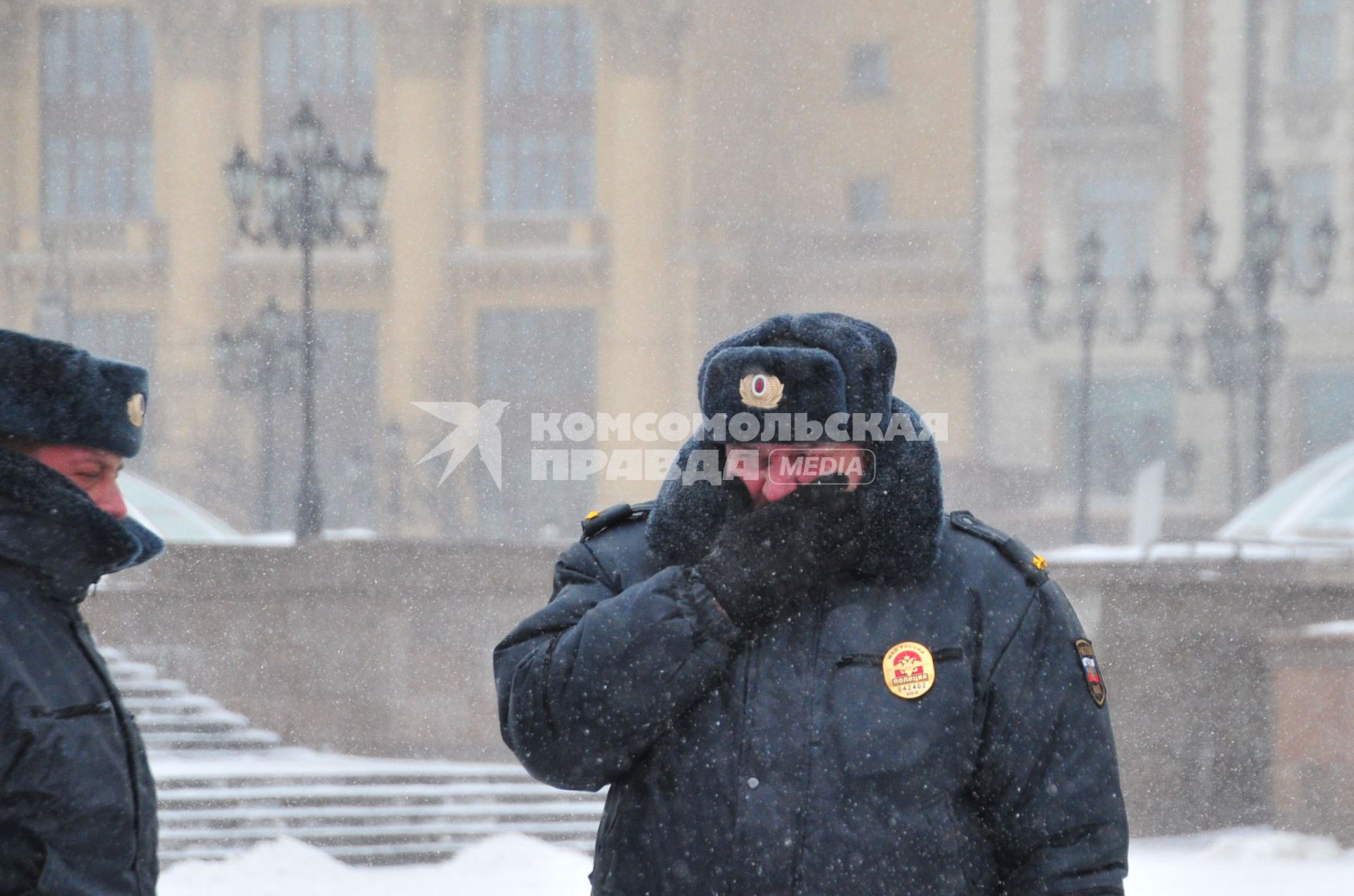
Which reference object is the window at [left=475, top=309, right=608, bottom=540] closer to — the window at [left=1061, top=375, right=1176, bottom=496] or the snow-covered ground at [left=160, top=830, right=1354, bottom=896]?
the window at [left=1061, top=375, right=1176, bottom=496]

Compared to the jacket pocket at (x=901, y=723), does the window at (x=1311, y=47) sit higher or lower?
higher

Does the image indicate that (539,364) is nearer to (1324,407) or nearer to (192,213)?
(192,213)

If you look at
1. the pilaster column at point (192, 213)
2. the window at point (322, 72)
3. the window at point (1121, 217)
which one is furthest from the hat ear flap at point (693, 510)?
the window at point (1121, 217)

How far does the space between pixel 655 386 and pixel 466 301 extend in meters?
2.50

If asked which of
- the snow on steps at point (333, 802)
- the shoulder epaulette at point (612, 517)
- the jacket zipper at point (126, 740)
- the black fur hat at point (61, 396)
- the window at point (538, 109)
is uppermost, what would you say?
the window at point (538, 109)

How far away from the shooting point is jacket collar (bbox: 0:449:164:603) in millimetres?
1625

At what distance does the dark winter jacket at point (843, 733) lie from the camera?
149 centimetres

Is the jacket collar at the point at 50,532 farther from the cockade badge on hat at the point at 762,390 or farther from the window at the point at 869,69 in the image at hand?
the window at the point at 869,69

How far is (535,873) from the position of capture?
5.95 m

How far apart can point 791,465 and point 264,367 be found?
37.5 feet

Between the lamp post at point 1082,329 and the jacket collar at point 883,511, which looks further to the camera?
the lamp post at point 1082,329

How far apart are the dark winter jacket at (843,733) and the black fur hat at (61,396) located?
0.56 meters

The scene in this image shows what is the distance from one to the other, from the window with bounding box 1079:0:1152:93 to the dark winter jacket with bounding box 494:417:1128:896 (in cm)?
1953

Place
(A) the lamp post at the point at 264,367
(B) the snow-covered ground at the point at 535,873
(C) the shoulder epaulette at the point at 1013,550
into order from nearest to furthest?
(C) the shoulder epaulette at the point at 1013,550
(B) the snow-covered ground at the point at 535,873
(A) the lamp post at the point at 264,367
